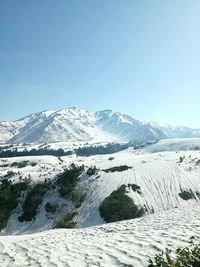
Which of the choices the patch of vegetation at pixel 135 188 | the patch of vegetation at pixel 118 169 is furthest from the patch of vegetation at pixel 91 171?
the patch of vegetation at pixel 135 188

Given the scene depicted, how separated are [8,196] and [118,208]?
23.7 meters

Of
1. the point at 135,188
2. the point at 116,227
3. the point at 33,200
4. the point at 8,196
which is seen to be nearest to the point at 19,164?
the point at 8,196

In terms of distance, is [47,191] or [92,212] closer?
[92,212]

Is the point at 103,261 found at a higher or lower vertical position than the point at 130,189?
higher

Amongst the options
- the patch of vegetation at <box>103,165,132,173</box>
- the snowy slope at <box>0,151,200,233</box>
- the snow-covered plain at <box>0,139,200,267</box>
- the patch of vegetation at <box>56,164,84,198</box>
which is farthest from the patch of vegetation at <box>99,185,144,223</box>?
the patch of vegetation at <box>103,165,132,173</box>

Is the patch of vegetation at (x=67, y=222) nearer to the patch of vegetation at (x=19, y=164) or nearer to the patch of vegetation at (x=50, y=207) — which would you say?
the patch of vegetation at (x=50, y=207)

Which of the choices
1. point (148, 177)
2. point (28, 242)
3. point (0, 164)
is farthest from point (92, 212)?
point (0, 164)

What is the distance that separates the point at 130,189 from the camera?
58406mm

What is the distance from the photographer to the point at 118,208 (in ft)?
168

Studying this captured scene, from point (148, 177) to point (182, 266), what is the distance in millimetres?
59415

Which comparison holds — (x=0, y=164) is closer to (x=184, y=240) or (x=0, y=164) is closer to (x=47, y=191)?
(x=47, y=191)

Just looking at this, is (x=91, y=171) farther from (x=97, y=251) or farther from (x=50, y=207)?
(x=97, y=251)

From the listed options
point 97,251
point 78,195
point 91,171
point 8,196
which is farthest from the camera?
point 91,171

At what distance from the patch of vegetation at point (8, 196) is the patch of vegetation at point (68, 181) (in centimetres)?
791
